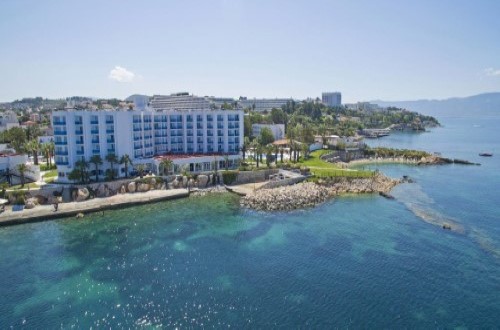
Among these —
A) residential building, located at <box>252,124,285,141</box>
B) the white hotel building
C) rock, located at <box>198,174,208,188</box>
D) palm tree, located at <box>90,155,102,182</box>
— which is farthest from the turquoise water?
residential building, located at <box>252,124,285,141</box>

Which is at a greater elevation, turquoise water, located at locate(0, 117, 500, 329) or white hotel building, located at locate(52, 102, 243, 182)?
white hotel building, located at locate(52, 102, 243, 182)

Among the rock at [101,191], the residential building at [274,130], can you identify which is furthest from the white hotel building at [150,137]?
the residential building at [274,130]

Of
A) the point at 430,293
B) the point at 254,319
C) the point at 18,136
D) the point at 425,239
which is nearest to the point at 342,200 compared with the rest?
the point at 425,239

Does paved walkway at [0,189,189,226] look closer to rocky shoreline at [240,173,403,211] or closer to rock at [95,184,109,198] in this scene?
rock at [95,184,109,198]

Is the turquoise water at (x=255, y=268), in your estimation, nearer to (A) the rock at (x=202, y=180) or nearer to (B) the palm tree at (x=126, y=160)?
(A) the rock at (x=202, y=180)

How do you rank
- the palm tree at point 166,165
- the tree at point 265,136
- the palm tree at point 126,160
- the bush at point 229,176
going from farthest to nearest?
Answer: the tree at point 265,136
the bush at point 229,176
the palm tree at point 166,165
the palm tree at point 126,160

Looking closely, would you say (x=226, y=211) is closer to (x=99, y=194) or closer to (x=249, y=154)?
(x=99, y=194)
